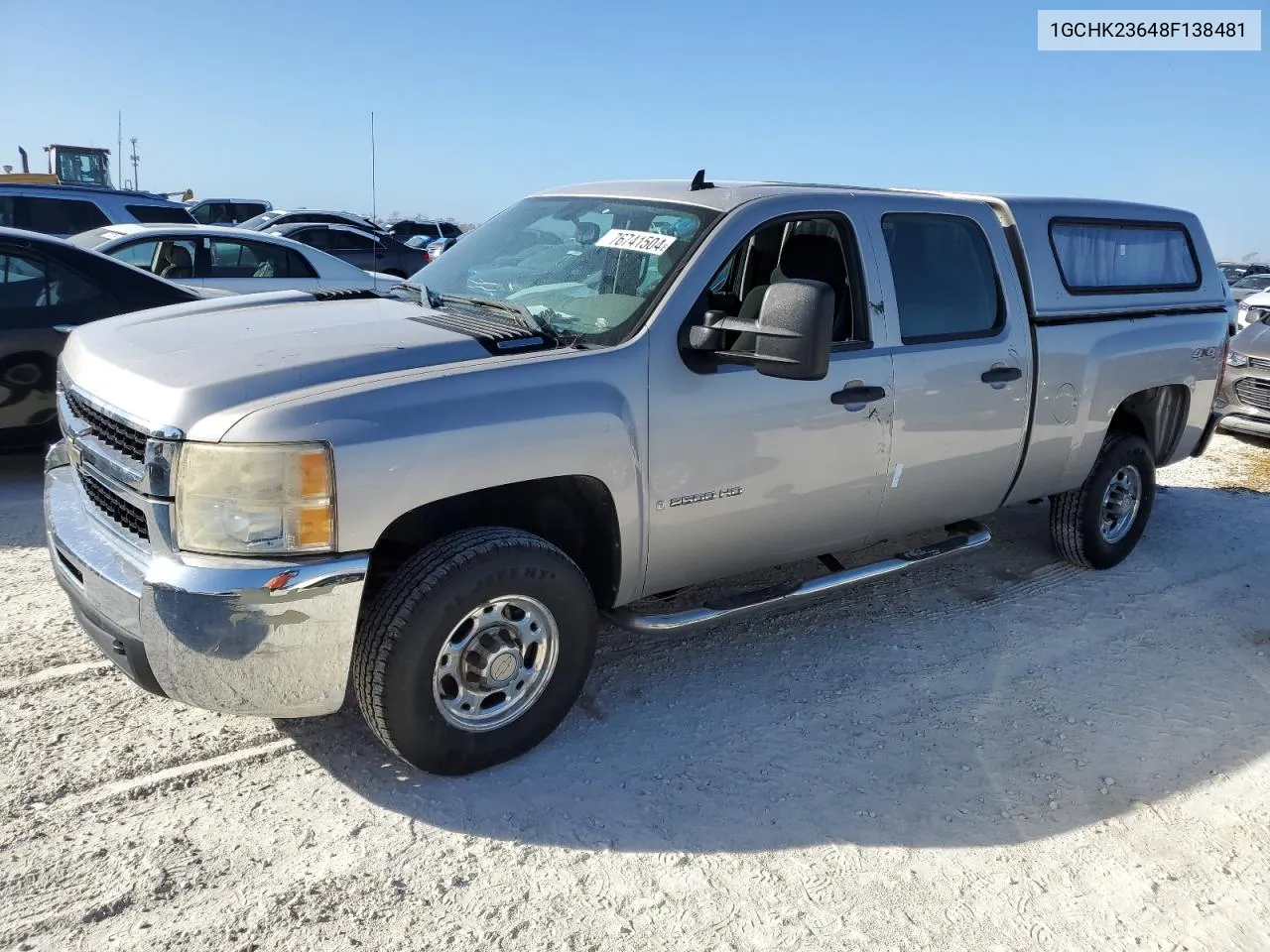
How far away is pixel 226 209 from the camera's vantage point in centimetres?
2531

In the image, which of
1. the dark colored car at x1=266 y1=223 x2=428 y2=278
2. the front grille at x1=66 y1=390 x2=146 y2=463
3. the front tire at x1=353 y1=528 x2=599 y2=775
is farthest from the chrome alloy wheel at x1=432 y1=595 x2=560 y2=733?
the dark colored car at x1=266 y1=223 x2=428 y2=278

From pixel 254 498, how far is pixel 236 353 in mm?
613

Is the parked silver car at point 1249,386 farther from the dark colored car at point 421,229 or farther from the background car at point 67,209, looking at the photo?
the dark colored car at point 421,229

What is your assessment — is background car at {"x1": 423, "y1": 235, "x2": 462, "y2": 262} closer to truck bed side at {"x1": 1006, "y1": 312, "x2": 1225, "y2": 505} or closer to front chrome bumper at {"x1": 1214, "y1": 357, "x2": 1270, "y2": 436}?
truck bed side at {"x1": 1006, "y1": 312, "x2": 1225, "y2": 505}

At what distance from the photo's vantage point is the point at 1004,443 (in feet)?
14.9

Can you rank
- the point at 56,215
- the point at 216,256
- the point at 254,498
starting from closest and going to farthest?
the point at 254,498 < the point at 216,256 < the point at 56,215

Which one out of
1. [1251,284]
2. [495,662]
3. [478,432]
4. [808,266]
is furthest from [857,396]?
[1251,284]

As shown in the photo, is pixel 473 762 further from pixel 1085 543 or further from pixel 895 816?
pixel 1085 543

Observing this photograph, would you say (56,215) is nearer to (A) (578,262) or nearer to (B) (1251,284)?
(A) (578,262)

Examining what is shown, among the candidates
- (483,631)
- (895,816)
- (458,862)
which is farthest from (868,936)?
(483,631)

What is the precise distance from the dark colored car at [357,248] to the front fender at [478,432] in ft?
49.0

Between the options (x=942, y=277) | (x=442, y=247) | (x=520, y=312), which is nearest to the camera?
(x=520, y=312)

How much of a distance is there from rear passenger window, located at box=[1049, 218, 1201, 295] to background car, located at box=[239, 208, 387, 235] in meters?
16.1

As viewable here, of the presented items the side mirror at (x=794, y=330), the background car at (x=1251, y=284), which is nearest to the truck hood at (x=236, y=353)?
the side mirror at (x=794, y=330)
